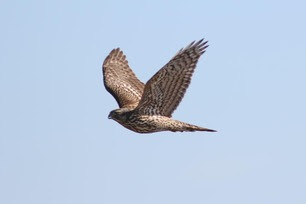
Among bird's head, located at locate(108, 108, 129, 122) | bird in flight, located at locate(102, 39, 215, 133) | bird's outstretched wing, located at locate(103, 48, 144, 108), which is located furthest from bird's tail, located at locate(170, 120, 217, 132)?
bird's outstretched wing, located at locate(103, 48, 144, 108)

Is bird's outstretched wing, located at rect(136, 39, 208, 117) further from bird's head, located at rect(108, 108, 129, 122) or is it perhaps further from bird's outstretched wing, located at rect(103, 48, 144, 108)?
bird's outstretched wing, located at rect(103, 48, 144, 108)

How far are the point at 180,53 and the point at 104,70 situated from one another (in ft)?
17.5

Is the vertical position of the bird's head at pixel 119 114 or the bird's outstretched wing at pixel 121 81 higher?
the bird's outstretched wing at pixel 121 81

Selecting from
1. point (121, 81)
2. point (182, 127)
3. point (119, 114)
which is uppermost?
point (121, 81)

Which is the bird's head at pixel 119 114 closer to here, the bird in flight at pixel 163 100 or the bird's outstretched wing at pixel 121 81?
the bird in flight at pixel 163 100

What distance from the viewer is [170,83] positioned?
20672mm

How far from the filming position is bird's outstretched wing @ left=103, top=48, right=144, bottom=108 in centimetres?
2344

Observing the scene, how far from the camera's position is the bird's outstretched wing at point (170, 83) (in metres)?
20.4

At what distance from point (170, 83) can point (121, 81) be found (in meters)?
4.02

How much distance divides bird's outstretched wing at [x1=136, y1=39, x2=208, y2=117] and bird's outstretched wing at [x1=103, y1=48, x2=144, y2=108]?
1.62 m

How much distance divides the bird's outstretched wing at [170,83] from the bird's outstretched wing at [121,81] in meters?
1.62

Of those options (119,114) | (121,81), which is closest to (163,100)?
(119,114)

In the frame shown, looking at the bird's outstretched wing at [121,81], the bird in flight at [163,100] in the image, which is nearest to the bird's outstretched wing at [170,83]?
the bird in flight at [163,100]

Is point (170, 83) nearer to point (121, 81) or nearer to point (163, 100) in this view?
point (163, 100)
